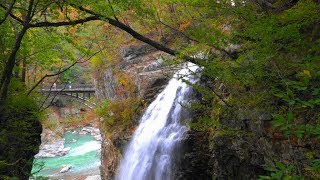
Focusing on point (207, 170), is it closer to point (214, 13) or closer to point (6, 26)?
point (214, 13)

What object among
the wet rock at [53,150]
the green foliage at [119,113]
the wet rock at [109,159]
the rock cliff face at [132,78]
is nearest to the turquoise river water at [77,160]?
the wet rock at [53,150]

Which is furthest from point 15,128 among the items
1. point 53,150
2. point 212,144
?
point 53,150

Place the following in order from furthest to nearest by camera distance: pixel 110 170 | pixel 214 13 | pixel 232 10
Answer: pixel 110 170, pixel 214 13, pixel 232 10

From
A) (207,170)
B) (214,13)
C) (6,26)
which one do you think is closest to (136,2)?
(214,13)

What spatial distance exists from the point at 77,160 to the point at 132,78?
1187 centimetres

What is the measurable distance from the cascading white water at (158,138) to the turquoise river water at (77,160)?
7767 millimetres

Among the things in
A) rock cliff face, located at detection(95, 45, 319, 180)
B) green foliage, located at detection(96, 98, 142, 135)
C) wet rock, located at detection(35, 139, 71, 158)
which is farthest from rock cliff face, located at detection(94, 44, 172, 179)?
wet rock, located at detection(35, 139, 71, 158)

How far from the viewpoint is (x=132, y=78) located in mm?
14344

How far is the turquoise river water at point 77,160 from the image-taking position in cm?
1969

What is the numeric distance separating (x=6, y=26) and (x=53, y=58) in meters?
1.66

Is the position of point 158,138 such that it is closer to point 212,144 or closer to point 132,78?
point 212,144

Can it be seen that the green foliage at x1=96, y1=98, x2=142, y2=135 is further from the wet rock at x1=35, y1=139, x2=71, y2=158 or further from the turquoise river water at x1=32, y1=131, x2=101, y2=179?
the wet rock at x1=35, y1=139, x2=71, y2=158

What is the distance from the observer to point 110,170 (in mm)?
13516

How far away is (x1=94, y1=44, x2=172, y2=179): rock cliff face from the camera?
1282 cm
